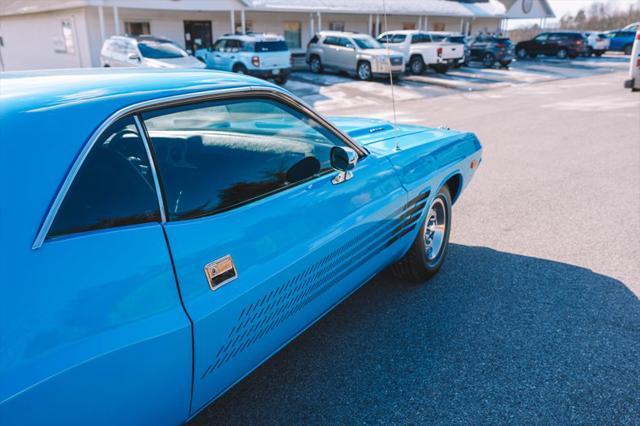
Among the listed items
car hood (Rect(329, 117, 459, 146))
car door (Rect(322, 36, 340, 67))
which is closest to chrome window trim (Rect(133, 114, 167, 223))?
car hood (Rect(329, 117, 459, 146))

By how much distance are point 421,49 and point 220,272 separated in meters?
21.6

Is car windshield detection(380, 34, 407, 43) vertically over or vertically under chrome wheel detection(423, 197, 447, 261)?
over

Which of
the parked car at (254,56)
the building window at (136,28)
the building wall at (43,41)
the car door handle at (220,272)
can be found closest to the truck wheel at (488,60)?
the parked car at (254,56)

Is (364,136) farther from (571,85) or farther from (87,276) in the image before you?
(571,85)

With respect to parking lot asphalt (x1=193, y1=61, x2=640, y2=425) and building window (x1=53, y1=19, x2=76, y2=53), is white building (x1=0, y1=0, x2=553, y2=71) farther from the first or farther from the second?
parking lot asphalt (x1=193, y1=61, x2=640, y2=425)

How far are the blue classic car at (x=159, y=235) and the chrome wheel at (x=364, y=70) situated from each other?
17783 mm

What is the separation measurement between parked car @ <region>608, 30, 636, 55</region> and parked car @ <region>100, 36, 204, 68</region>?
33421 millimetres

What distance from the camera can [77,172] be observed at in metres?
1.58

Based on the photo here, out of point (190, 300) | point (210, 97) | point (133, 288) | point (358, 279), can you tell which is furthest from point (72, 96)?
point (358, 279)

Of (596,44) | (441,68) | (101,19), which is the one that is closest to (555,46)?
(596,44)

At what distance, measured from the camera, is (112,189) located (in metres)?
1.69

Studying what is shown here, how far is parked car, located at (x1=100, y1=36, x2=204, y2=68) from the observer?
14.8 metres

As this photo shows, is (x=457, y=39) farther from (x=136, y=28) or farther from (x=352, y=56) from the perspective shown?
(x=136, y=28)

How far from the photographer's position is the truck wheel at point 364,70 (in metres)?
19.8
